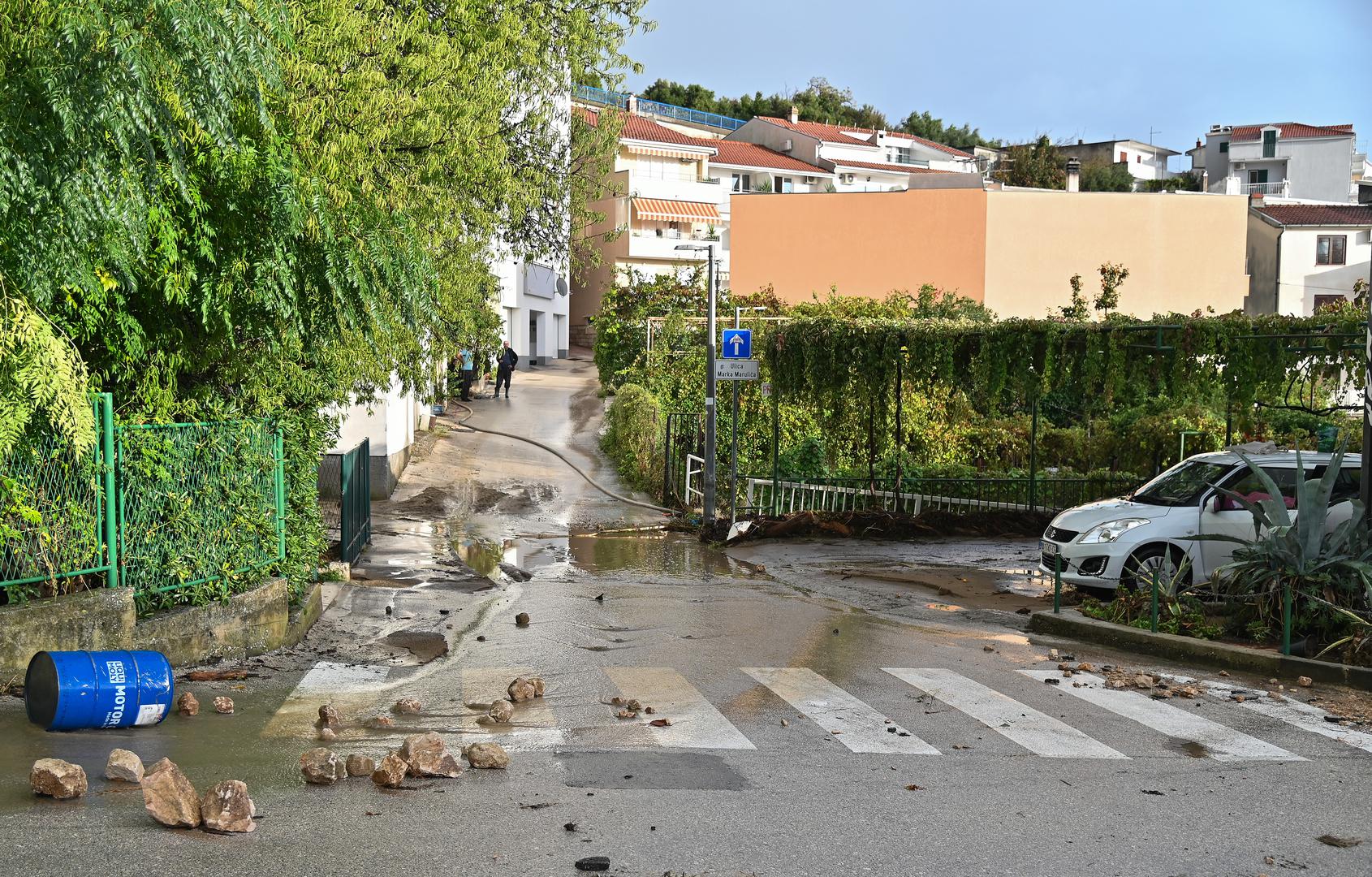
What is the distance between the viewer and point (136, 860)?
Result: 5289 millimetres

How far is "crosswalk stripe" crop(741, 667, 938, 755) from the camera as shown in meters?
7.80

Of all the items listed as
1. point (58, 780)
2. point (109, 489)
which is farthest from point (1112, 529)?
point (58, 780)

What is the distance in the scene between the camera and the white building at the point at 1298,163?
8112cm

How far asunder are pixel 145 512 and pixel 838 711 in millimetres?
5302

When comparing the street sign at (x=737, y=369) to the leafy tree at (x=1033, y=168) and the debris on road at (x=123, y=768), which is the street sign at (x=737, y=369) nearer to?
the debris on road at (x=123, y=768)

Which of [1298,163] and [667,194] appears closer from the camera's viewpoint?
[667,194]

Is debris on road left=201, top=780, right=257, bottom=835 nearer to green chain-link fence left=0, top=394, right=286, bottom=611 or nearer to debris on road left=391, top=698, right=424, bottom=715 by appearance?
debris on road left=391, top=698, right=424, bottom=715

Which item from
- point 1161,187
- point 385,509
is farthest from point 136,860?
point 1161,187

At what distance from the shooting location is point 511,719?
27.3 feet

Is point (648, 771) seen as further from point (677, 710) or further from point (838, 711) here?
point (838, 711)

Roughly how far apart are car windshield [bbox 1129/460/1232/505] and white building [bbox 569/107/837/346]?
48.4 metres

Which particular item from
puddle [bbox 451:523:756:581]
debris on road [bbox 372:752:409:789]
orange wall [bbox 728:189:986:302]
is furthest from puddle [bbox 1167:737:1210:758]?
orange wall [bbox 728:189:986:302]

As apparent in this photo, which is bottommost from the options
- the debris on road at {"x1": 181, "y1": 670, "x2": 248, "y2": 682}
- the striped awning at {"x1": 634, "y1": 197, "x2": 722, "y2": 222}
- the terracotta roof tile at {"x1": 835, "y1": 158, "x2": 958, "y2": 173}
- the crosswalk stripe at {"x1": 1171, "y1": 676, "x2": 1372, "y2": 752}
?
the crosswalk stripe at {"x1": 1171, "y1": 676, "x2": 1372, "y2": 752}

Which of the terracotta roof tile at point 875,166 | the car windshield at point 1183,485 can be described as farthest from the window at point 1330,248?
the car windshield at point 1183,485
